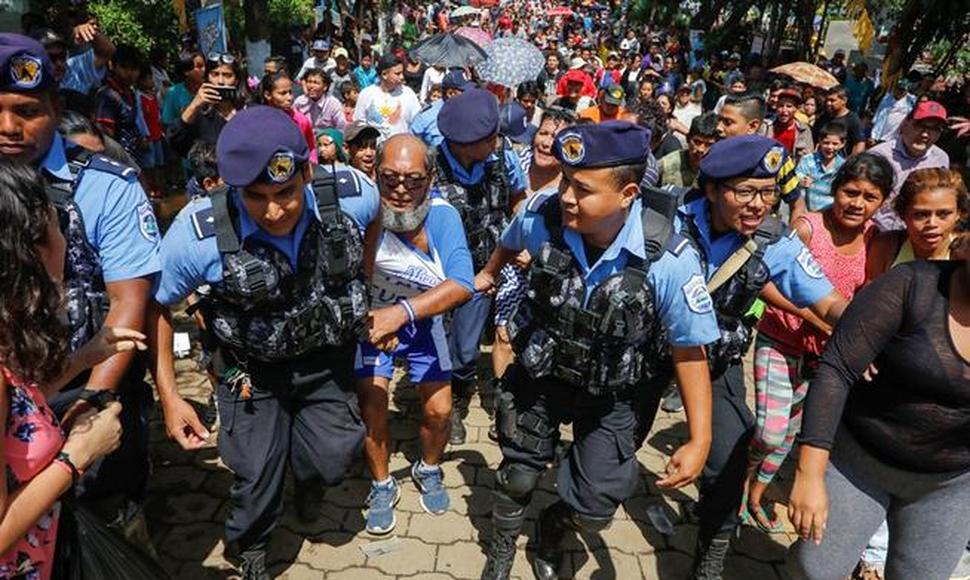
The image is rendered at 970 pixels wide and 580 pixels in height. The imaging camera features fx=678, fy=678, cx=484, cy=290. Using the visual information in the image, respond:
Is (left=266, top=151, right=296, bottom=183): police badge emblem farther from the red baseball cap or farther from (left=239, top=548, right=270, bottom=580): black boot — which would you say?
the red baseball cap

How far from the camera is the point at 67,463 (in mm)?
1794

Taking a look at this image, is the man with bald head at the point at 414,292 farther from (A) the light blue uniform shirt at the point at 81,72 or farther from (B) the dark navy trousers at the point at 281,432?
(A) the light blue uniform shirt at the point at 81,72

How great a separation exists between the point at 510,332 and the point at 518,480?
0.65 metres

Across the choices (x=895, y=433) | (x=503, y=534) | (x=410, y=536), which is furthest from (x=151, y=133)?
(x=895, y=433)

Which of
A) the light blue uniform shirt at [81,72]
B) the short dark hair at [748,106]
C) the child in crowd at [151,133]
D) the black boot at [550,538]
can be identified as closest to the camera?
the black boot at [550,538]

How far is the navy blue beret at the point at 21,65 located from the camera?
7.61ft

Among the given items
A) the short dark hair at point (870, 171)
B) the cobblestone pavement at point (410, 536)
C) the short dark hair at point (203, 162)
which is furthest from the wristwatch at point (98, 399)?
the short dark hair at point (870, 171)

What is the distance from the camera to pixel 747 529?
3.78 m

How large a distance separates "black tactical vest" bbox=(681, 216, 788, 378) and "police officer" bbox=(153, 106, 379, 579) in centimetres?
156

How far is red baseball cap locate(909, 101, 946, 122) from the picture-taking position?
16.2 feet

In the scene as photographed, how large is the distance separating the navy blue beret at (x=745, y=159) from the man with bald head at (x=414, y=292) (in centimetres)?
125

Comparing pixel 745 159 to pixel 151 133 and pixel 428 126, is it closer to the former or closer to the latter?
pixel 428 126

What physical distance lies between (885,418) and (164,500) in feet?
11.6

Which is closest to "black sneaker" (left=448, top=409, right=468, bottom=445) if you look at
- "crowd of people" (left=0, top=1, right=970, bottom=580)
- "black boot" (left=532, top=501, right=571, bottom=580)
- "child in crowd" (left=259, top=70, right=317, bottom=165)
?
"crowd of people" (left=0, top=1, right=970, bottom=580)
